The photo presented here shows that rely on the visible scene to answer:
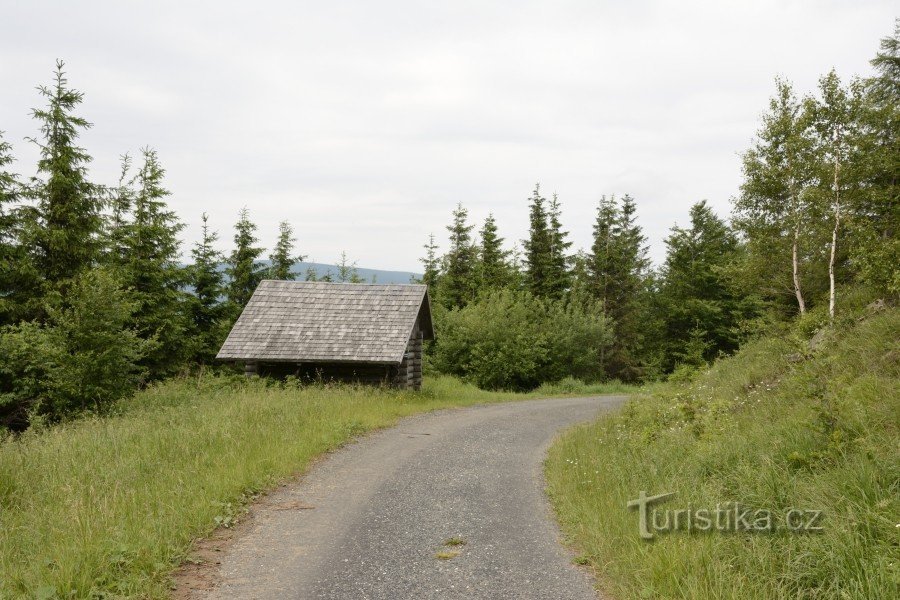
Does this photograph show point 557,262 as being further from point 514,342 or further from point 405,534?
point 405,534

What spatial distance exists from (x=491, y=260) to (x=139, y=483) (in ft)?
133

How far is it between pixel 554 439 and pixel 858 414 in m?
7.72

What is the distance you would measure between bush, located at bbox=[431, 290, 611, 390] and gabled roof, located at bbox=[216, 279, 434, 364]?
8013 millimetres

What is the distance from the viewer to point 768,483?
5.83 metres

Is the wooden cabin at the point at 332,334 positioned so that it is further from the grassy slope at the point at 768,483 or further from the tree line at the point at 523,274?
the grassy slope at the point at 768,483

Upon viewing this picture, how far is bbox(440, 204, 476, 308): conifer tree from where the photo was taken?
44.1 metres

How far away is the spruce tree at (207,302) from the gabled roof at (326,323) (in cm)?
1037

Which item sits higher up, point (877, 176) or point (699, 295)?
point (877, 176)

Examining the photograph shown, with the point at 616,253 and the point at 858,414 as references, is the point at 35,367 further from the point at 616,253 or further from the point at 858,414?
the point at 616,253

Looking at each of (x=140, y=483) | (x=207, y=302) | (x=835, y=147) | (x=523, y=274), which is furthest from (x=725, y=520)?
(x=523, y=274)

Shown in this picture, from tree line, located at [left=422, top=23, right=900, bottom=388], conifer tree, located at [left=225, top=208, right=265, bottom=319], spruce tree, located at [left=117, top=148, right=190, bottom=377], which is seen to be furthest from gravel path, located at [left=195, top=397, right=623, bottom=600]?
conifer tree, located at [left=225, top=208, right=265, bottom=319]

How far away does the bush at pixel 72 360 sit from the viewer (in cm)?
1605

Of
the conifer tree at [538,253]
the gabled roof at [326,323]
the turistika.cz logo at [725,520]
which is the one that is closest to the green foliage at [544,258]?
the conifer tree at [538,253]

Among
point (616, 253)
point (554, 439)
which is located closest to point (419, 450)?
point (554, 439)
